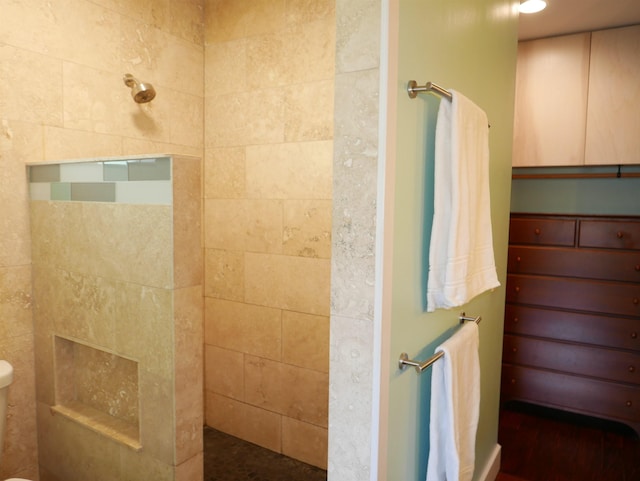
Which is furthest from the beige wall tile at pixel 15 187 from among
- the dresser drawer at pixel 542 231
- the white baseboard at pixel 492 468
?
the dresser drawer at pixel 542 231

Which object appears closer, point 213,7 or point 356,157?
point 356,157

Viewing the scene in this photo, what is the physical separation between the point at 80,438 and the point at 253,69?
1.96 metres

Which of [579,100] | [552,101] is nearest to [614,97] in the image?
A: [579,100]

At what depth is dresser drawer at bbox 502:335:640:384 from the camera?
2.64 meters

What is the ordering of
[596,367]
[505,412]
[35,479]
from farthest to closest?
1. [505,412]
2. [596,367]
3. [35,479]

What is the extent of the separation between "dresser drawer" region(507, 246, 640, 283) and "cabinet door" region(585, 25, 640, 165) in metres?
0.56

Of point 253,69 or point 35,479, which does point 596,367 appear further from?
point 35,479

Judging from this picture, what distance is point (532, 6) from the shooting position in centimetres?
236

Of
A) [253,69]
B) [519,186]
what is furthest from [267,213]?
[519,186]

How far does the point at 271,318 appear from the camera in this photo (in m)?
2.51

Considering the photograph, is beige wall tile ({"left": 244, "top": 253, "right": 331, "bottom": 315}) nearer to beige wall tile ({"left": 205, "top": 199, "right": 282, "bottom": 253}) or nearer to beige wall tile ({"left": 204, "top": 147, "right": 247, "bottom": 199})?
beige wall tile ({"left": 205, "top": 199, "right": 282, "bottom": 253})

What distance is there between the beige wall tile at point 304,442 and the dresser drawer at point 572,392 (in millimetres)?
1371

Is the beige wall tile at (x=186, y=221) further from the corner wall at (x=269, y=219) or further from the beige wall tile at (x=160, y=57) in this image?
the beige wall tile at (x=160, y=57)

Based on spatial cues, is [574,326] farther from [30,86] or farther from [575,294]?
[30,86]
